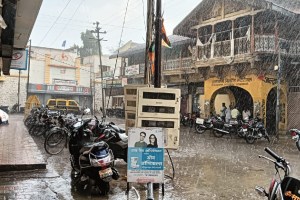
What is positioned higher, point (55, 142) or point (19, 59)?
point (19, 59)

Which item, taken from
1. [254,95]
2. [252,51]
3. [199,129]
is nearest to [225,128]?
[199,129]

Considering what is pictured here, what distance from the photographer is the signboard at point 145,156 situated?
4.51 m

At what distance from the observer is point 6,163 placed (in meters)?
6.58

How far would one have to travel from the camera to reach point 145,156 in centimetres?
456

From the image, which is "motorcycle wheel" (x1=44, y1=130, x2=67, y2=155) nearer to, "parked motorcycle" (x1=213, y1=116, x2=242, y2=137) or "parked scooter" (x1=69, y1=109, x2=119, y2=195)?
"parked scooter" (x1=69, y1=109, x2=119, y2=195)

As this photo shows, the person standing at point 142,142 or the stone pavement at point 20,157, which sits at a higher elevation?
the person standing at point 142,142

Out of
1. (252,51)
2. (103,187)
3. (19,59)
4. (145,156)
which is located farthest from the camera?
(252,51)

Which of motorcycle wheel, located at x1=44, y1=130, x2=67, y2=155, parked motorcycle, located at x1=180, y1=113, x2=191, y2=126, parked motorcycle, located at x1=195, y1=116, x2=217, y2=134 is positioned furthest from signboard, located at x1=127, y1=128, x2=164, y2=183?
parked motorcycle, located at x1=180, y1=113, x2=191, y2=126

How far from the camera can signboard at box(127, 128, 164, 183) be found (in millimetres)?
4508

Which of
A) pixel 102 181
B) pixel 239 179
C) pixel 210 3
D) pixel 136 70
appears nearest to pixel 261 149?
pixel 239 179

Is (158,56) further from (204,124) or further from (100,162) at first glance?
(204,124)

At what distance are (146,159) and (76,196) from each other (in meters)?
1.42

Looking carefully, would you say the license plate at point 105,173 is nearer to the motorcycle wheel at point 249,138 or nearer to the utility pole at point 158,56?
the utility pole at point 158,56

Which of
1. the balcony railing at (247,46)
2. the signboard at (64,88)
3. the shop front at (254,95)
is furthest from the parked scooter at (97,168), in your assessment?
the signboard at (64,88)
